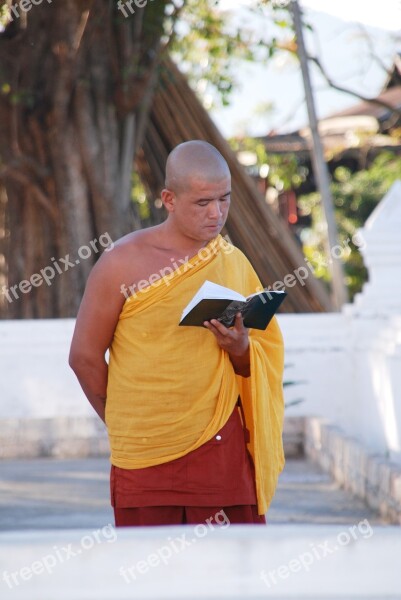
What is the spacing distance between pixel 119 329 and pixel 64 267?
7.40 m

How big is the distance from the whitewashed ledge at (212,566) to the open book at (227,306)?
1.24 m

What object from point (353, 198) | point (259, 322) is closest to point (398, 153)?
point (353, 198)

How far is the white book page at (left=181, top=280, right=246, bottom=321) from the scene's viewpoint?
2748 millimetres

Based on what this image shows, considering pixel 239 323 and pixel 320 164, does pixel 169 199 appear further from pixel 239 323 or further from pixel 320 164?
pixel 320 164

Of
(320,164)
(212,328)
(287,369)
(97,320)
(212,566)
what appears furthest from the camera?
(320,164)

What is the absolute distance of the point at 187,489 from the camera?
293cm

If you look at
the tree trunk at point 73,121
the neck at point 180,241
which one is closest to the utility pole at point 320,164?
Answer: the tree trunk at point 73,121

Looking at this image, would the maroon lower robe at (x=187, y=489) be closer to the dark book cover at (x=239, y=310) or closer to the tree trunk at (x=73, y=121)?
the dark book cover at (x=239, y=310)

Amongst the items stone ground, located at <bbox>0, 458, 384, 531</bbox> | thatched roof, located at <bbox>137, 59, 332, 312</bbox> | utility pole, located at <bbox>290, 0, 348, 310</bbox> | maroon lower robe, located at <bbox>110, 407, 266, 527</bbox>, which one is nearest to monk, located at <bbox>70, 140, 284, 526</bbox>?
maroon lower robe, located at <bbox>110, 407, 266, 527</bbox>

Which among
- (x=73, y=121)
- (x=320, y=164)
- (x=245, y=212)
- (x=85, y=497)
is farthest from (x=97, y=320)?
(x=320, y=164)

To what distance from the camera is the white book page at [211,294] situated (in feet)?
9.02

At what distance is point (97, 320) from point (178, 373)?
26 centimetres

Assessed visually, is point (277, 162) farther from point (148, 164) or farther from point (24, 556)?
point (24, 556)

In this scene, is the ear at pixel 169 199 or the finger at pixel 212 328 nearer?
the finger at pixel 212 328
